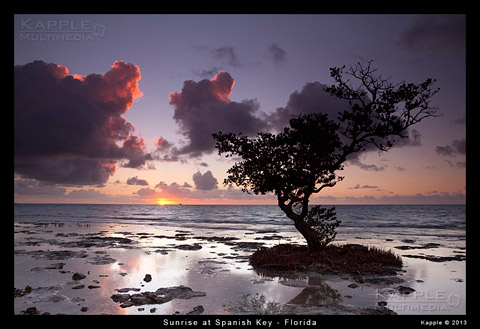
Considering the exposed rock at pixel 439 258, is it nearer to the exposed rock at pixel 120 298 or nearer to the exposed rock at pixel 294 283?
the exposed rock at pixel 294 283

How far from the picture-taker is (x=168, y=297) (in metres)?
13.3

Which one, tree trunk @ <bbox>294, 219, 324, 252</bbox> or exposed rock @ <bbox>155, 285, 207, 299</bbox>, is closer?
exposed rock @ <bbox>155, 285, 207, 299</bbox>

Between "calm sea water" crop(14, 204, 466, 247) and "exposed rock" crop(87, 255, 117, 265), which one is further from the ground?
"exposed rock" crop(87, 255, 117, 265)

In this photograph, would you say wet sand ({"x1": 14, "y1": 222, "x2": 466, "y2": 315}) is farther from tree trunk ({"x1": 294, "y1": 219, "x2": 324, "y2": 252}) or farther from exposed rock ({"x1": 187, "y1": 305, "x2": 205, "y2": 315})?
tree trunk ({"x1": 294, "y1": 219, "x2": 324, "y2": 252})

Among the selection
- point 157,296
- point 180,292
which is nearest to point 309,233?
point 180,292

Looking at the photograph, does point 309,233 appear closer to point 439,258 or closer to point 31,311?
point 439,258

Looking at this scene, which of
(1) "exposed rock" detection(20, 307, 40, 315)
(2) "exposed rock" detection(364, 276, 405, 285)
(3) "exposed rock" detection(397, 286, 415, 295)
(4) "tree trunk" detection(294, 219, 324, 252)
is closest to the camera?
(1) "exposed rock" detection(20, 307, 40, 315)

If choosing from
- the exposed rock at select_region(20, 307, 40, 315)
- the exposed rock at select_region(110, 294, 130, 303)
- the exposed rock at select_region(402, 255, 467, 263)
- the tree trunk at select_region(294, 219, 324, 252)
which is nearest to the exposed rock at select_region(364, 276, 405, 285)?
the tree trunk at select_region(294, 219, 324, 252)

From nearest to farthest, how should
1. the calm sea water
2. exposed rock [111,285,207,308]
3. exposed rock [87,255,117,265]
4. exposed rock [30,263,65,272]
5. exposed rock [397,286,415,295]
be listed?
exposed rock [111,285,207,308], exposed rock [397,286,415,295], exposed rock [30,263,65,272], exposed rock [87,255,117,265], the calm sea water

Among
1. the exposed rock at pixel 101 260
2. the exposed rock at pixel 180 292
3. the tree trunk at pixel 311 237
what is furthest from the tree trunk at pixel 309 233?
the exposed rock at pixel 101 260
